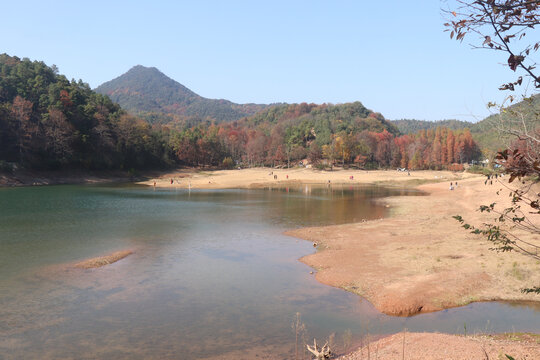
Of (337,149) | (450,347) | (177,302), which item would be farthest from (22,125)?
(337,149)

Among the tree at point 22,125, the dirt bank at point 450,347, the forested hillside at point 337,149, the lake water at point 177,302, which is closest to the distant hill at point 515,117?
the dirt bank at point 450,347

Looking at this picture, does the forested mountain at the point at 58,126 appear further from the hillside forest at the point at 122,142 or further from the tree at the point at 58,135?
the hillside forest at the point at 122,142

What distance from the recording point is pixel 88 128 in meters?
98.5

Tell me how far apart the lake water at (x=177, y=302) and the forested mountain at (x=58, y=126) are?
6027 cm

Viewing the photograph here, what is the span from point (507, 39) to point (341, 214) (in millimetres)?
39656

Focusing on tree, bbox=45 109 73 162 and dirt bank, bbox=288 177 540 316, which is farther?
tree, bbox=45 109 73 162

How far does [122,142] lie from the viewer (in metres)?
106

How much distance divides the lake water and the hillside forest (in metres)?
61.6

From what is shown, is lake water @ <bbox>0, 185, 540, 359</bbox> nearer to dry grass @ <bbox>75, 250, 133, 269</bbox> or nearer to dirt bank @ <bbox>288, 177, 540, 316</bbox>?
dry grass @ <bbox>75, 250, 133, 269</bbox>

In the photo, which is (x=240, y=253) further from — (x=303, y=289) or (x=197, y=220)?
(x=197, y=220)

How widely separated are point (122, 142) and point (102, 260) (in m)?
90.3

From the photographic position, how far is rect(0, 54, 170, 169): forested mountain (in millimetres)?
83312

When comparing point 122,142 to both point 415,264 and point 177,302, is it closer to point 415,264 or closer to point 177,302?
point 177,302

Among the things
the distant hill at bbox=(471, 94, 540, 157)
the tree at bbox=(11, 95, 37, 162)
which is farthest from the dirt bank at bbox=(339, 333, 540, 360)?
the tree at bbox=(11, 95, 37, 162)
